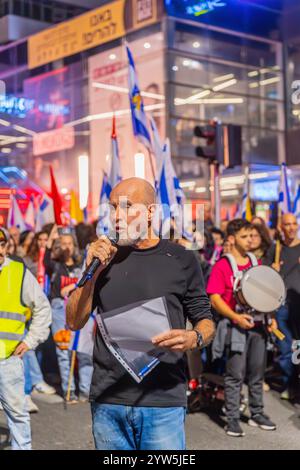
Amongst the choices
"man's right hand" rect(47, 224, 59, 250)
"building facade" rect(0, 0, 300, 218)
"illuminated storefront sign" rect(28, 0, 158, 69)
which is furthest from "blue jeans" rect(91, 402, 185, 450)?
"illuminated storefront sign" rect(28, 0, 158, 69)

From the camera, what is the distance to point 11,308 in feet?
16.0

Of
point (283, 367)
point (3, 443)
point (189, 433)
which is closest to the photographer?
point (3, 443)

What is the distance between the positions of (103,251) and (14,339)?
229 centimetres

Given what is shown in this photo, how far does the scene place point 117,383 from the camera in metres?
3.00

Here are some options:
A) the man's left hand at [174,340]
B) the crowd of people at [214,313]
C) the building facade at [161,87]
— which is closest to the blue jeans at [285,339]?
the crowd of people at [214,313]

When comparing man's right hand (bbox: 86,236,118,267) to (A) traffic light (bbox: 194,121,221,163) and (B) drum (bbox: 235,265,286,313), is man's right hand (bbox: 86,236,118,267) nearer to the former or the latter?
(B) drum (bbox: 235,265,286,313)

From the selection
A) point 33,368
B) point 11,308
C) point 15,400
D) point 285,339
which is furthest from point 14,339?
point 285,339

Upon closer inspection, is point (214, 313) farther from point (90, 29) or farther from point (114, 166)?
point (90, 29)

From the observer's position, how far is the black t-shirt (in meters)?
3.00

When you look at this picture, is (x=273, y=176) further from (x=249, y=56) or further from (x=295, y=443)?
(x=295, y=443)

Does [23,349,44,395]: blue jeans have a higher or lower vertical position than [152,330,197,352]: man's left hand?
lower

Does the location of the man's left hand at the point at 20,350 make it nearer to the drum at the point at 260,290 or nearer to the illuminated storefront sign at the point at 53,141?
the drum at the point at 260,290
